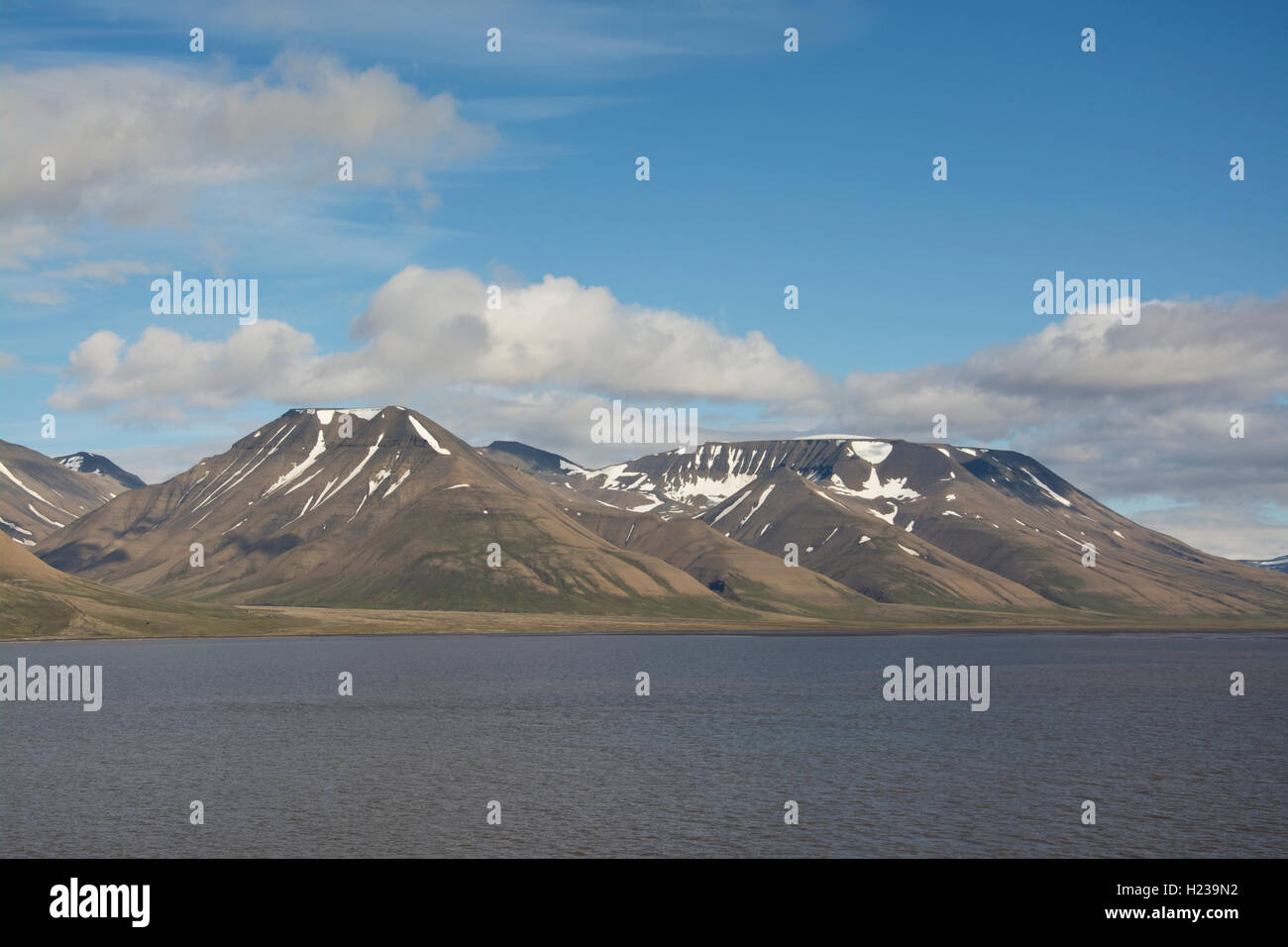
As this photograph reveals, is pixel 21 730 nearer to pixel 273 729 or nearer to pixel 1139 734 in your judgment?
pixel 273 729

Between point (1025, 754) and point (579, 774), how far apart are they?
39.4m

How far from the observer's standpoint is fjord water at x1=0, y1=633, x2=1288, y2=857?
68000mm

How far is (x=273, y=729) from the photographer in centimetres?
12119

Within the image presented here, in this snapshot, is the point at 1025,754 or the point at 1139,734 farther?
the point at 1139,734

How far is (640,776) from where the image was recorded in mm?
90500

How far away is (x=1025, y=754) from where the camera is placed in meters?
102

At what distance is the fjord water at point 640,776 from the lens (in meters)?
68.0

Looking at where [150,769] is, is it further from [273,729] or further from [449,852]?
[449,852]
